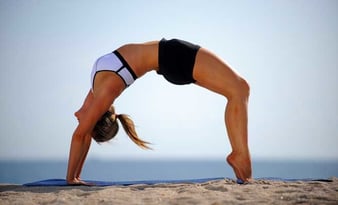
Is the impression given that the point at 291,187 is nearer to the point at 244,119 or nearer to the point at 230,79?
the point at 244,119

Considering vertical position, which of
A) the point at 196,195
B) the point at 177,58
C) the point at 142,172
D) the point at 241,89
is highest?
the point at 142,172

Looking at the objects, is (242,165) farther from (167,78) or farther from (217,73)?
(167,78)

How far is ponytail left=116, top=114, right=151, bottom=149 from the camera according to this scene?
4.42 m

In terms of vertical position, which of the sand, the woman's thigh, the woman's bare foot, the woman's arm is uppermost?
the woman's thigh

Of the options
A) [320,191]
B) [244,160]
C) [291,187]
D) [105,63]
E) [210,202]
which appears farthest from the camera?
[105,63]

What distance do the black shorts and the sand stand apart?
100 cm

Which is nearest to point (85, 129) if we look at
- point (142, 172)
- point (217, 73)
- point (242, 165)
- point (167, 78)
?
point (167, 78)

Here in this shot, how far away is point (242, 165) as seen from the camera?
3.85 metres

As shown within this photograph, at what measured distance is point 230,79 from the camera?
3.86m

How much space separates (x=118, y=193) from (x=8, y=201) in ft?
2.47

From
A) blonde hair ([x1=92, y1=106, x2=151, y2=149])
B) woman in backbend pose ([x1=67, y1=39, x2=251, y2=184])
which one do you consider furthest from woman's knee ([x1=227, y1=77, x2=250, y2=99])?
blonde hair ([x1=92, y1=106, x2=151, y2=149])

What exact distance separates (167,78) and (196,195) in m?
1.38

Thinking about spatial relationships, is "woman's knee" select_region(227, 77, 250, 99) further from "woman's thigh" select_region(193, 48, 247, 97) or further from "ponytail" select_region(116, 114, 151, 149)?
"ponytail" select_region(116, 114, 151, 149)

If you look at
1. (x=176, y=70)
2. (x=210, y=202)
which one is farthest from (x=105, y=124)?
(x=210, y=202)
